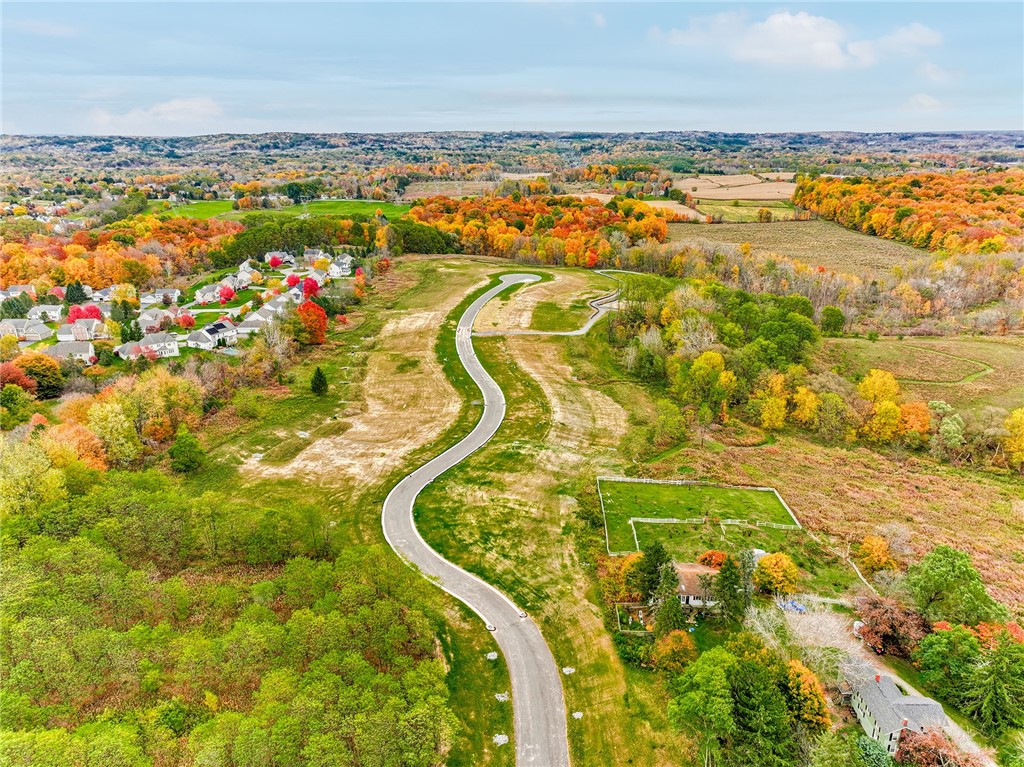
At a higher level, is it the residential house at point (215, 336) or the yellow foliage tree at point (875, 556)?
the residential house at point (215, 336)

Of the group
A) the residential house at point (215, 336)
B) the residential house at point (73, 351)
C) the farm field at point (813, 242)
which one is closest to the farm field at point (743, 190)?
the farm field at point (813, 242)

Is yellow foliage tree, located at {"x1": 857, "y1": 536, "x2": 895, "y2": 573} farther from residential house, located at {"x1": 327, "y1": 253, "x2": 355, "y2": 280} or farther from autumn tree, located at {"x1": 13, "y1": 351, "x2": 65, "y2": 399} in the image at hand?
residential house, located at {"x1": 327, "y1": 253, "x2": 355, "y2": 280}

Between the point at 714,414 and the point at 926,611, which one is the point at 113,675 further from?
the point at 714,414

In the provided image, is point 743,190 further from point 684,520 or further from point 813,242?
point 684,520

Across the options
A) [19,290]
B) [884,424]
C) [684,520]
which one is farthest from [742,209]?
[19,290]

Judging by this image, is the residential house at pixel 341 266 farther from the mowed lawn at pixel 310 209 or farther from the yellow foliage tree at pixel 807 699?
the yellow foliage tree at pixel 807 699

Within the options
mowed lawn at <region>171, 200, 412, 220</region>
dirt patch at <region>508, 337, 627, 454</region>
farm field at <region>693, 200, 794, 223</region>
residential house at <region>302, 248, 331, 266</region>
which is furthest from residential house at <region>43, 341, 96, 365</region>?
farm field at <region>693, 200, 794, 223</region>
